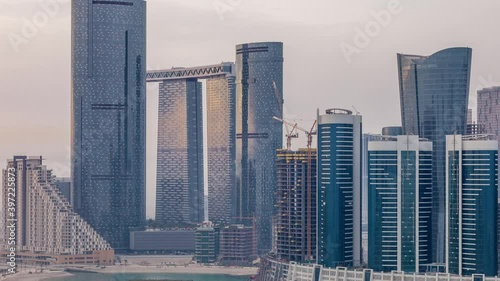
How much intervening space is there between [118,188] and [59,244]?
11.3m

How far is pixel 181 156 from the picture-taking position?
95188 mm

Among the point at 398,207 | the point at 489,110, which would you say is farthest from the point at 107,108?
the point at 398,207

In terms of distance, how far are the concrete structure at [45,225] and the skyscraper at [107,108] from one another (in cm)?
799

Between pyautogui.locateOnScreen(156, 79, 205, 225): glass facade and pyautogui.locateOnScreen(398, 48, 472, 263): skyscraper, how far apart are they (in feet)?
109

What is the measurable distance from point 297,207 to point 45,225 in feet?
66.7

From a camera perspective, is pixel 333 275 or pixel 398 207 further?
pixel 333 275

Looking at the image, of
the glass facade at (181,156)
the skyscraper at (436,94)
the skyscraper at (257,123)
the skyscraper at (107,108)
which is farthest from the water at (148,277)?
the glass facade at (181,156)

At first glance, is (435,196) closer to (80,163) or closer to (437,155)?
(437,155)

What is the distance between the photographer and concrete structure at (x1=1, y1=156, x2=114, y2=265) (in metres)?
74.1

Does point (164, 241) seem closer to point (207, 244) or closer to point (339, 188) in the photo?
point (207, 244)

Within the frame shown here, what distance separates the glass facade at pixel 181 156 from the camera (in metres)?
94.4

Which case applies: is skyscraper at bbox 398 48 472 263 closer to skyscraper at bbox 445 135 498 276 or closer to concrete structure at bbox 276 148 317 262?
concrete structure at bbox 276 148 317 262

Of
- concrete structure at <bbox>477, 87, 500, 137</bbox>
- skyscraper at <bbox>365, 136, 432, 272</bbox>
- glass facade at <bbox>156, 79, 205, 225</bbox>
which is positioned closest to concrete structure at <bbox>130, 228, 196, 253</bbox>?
glass facade at <bbox>156, 79, 205, 225</bbox>

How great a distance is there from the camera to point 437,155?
61156mm
